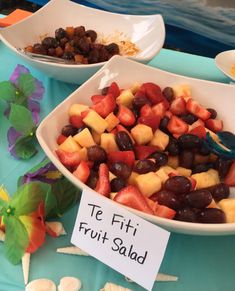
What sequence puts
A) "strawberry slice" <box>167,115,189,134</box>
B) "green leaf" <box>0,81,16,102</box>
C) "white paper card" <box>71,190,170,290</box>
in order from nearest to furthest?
1. "white paper card" <box>71,190,170,290</box>
2. "strawberry slice" <box>167,115,189,134</box>
3. "green leaf" <box>0,81,16,102</box>

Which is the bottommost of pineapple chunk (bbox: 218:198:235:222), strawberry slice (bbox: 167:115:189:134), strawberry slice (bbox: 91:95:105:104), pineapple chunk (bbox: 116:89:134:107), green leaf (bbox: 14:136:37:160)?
green leaf (bbox: 14:136:37:160)

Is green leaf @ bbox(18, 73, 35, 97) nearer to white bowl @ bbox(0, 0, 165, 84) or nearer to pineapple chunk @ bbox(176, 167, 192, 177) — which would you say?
white bowl @ bbox(0, 0, 165, 84)

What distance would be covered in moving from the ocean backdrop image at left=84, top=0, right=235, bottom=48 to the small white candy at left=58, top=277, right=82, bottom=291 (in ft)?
4.07

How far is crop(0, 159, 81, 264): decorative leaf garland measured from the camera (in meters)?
0.57

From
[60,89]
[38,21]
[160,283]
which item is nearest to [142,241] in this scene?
[160,283]

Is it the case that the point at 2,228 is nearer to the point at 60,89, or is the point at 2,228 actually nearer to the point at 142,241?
the point at 142,241

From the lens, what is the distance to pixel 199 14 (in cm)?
160

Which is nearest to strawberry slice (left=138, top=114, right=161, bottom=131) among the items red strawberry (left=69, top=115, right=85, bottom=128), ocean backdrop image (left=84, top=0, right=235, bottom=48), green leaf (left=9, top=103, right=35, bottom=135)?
red strawberry (left=69, top=115, right=85, bottom=128)

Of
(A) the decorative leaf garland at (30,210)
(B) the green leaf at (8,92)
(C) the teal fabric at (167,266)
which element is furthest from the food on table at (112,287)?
(B) the green leaf at (8,92)

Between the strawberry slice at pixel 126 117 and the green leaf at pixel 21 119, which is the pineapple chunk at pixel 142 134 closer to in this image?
the strawberry slice at pixel 126 117

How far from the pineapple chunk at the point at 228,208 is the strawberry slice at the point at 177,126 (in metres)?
0.17

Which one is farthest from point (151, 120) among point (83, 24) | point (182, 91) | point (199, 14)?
point (199, 14)

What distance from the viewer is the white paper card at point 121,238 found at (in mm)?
501

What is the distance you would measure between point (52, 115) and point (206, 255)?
324 millimetres
